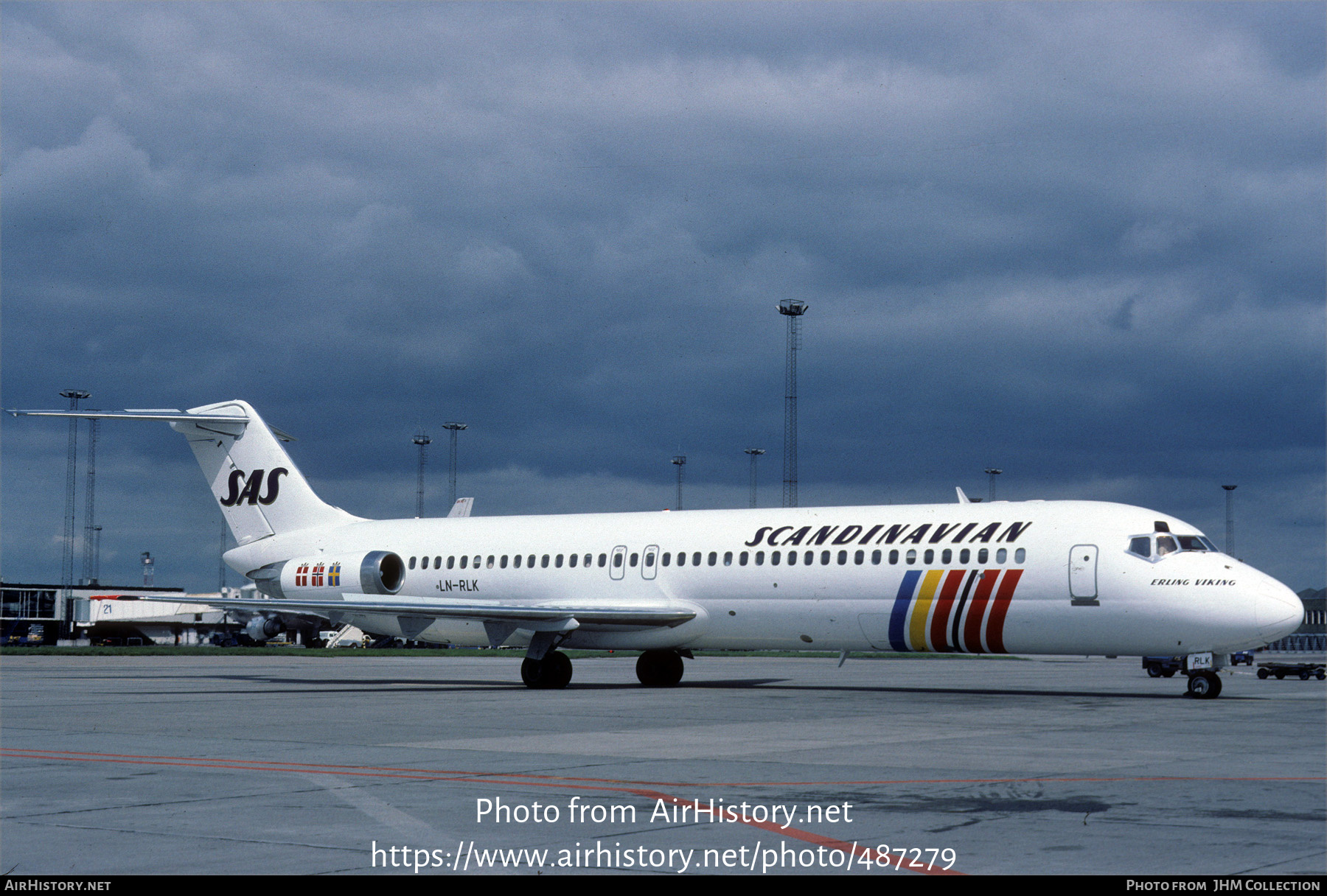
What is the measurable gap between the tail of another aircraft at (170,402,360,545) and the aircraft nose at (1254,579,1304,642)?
24.3 m

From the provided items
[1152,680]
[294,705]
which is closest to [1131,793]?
[294,705]

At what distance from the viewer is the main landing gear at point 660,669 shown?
1307 inches

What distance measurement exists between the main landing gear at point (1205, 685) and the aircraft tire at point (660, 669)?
477 inches

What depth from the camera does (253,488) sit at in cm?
3912

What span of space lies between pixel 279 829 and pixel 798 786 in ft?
15.7

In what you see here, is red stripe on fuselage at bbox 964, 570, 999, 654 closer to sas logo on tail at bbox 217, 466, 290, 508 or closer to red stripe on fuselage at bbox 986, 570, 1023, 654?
red stripe on fuselage at bbox 986, 570, 1023, 654

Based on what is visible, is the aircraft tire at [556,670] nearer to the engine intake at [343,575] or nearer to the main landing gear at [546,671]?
the main landing gear at [546,671]

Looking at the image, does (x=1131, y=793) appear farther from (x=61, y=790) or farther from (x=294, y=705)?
(x=294, y=705)

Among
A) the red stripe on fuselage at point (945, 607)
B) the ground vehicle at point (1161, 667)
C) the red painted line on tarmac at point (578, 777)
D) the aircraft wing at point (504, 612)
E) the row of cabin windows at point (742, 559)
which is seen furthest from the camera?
the ground vehicle at point (1161, 667)

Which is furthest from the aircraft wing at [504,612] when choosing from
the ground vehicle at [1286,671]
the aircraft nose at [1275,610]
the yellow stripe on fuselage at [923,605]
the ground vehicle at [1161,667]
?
the ground vehicle at [1286,671]

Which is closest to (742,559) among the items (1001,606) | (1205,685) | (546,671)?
(546,671)

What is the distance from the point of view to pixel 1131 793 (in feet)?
38.7

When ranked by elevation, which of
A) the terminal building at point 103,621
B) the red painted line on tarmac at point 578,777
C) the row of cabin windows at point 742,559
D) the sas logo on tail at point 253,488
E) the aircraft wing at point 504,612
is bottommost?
the terminal building at point 103,621

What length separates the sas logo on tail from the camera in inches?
1529
